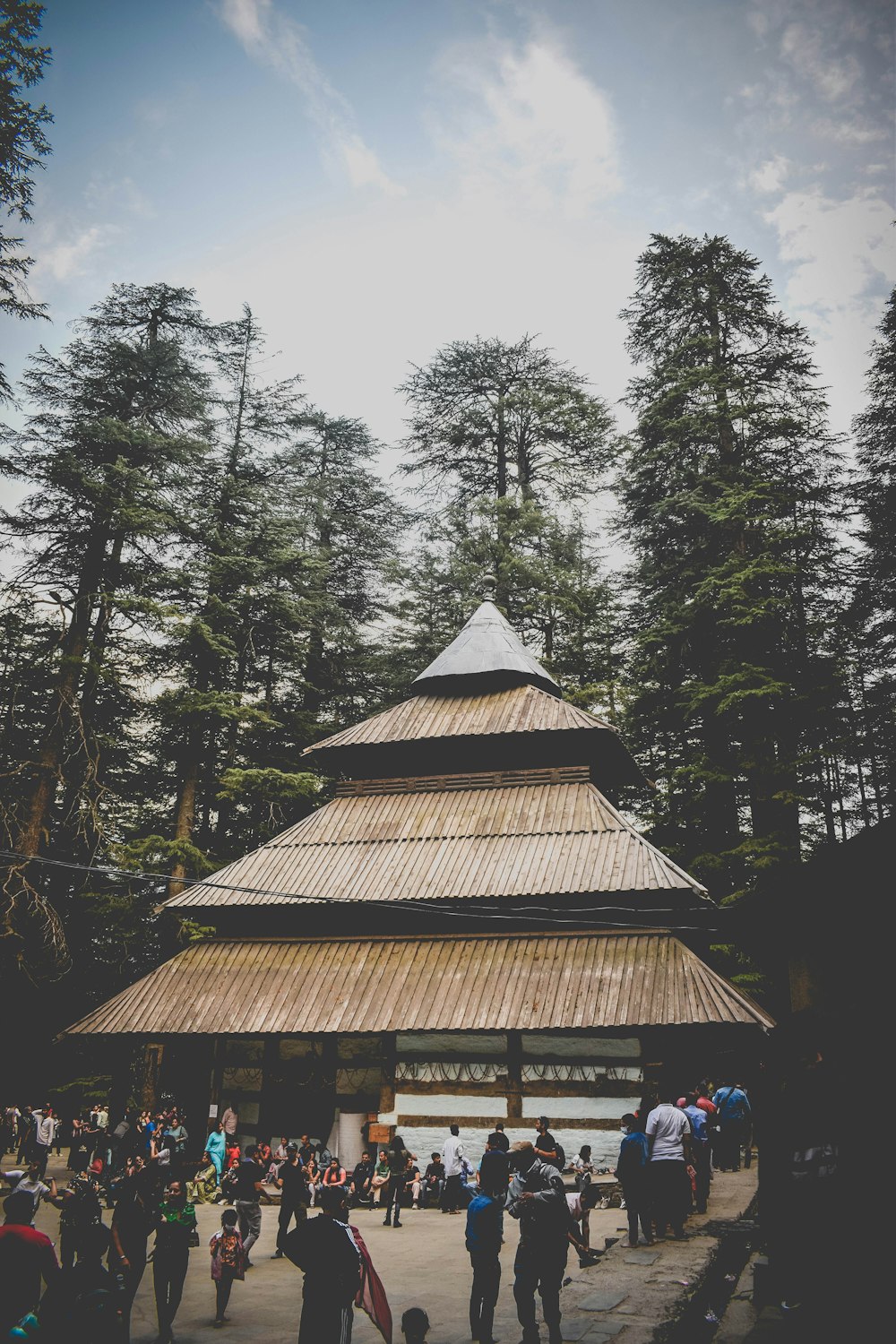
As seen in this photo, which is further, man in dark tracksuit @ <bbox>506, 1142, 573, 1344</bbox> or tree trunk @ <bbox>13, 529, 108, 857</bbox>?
tree trunk @ <bbox>13, 529, 108, 857</bbox>

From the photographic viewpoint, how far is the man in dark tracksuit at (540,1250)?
6.92 meters

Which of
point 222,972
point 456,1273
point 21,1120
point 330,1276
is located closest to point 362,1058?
point 222,972

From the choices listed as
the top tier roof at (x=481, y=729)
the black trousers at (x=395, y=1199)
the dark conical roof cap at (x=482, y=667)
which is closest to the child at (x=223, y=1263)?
the black trousers at (x=395, y=1199)

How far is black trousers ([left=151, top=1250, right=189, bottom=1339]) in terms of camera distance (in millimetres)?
7621

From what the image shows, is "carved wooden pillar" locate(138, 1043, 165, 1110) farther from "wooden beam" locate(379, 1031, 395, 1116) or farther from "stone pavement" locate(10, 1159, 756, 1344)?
"stone pavement" locate(10, 1159, 756, 1344)

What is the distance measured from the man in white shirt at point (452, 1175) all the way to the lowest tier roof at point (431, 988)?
6.13 ft

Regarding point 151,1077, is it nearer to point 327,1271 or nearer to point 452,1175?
point 452,1175

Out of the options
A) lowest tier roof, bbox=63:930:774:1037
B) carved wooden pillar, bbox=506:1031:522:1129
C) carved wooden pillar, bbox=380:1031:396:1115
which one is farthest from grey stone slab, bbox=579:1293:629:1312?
carved wooden pillar, bbox=380:1031:396:1115

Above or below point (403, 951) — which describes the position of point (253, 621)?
above

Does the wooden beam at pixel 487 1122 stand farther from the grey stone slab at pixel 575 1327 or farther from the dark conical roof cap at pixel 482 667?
the dark conical roof cap at pixel 482 667

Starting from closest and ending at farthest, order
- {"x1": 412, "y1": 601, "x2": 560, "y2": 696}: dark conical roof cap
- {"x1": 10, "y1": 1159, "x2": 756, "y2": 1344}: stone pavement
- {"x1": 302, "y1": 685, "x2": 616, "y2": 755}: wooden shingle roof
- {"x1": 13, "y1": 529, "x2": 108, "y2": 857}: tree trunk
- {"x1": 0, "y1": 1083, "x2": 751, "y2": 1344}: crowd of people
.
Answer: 1. {"x1": 0, "y1": 1083, "x2": 751, "y2": 1344}: crowd of people
2. {"x1": 10, "y1": 1159, "x2": 756, "y2": 1344}: stone pavement
3. {"x1": 302, "y1": 685, "x2": 616, "y2": 755}: wooden shingle roof
4. {"x1": 13, "y1": 529, "x2": 108, "y2": 857}: tree trunk
5. {"x1": 412, "y1": 601, "x2": 560, "y2": 696}: dark conical roof cap

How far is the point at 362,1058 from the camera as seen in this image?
1730cm

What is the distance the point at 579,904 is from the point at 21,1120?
15.5m

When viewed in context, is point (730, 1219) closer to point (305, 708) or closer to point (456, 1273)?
point (456, 1273)
